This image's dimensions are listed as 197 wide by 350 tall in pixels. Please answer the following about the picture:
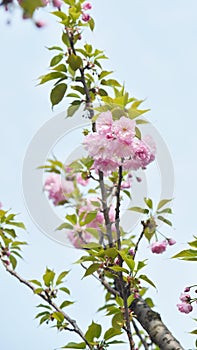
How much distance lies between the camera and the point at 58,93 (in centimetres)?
196

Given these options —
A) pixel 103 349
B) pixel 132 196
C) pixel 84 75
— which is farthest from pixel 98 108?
pixel 103 349

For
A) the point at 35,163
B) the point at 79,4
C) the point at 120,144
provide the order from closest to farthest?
the point at 120,144 → the point at 35,163 → the point at 79,4

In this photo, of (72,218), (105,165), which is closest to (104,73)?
(105,165)

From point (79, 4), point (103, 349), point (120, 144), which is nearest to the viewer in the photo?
point (120, 144)

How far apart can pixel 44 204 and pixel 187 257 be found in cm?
78

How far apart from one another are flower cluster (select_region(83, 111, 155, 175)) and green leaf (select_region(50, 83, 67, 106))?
46 cm

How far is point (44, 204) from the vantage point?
1.97 m

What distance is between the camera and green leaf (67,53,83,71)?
191cm

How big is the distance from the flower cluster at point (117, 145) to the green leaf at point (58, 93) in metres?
0.46

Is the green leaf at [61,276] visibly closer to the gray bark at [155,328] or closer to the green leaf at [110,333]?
the gray bark at [155,328]

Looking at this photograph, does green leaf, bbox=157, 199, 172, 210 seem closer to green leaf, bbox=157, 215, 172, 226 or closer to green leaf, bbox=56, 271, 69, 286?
green leaf, bbox=157, 215, 172, 226

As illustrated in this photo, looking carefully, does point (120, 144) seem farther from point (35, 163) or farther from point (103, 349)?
point (103, 349)

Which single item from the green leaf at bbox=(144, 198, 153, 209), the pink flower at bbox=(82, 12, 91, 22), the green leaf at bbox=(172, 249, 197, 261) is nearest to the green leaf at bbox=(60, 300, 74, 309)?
the green leaf at bbox=(144, 198, 153, 209)

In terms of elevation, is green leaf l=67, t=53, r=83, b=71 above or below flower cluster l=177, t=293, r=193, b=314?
above
